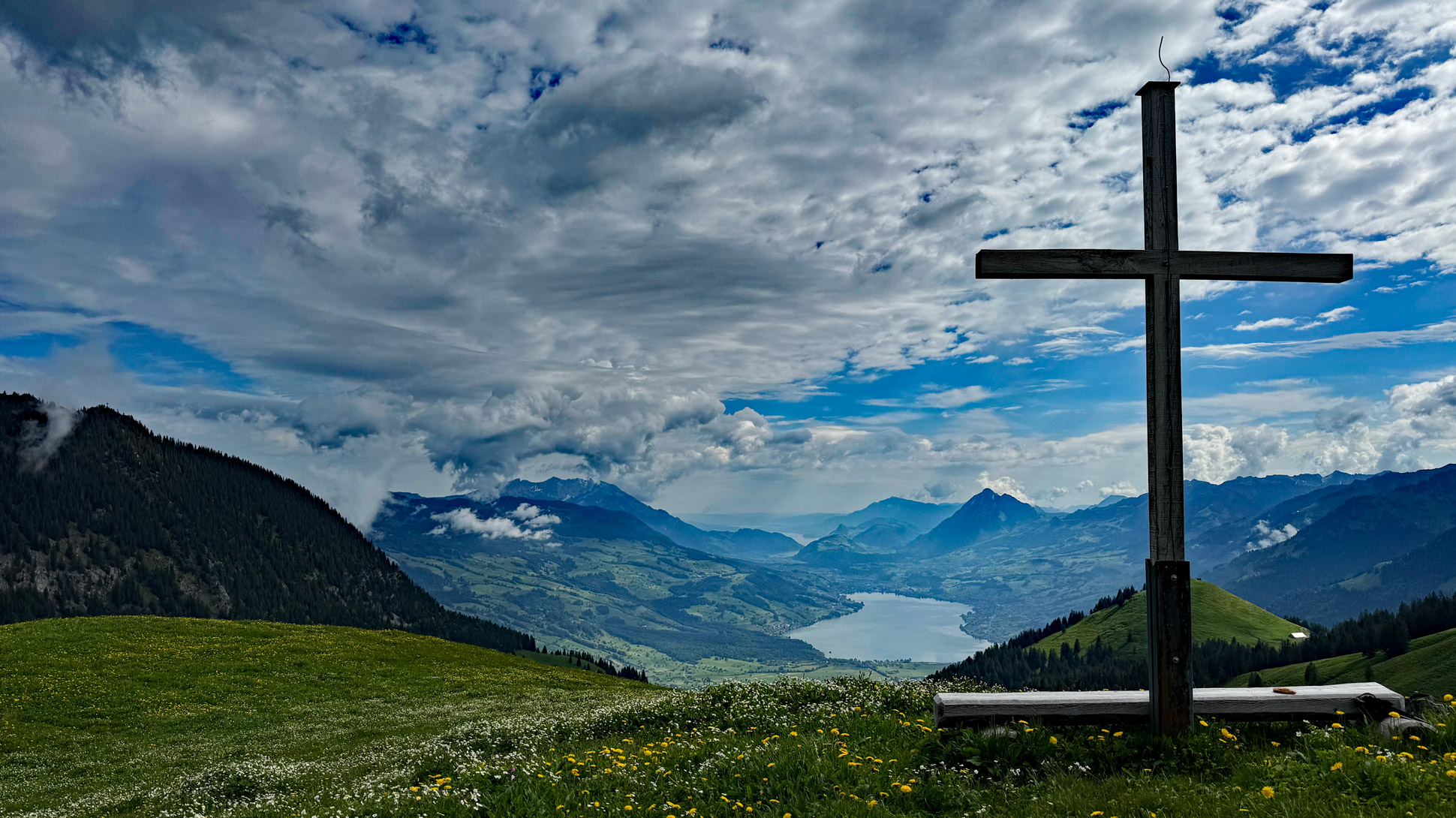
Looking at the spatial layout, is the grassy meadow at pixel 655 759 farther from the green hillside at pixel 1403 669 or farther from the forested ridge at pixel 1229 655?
the green hillside at pixel 1403 669

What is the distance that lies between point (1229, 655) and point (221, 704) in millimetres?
167538

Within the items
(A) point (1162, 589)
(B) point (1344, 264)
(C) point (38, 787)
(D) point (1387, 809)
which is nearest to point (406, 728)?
(C) point (38, 787)

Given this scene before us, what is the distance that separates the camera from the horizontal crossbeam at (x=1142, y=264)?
38.3 feet

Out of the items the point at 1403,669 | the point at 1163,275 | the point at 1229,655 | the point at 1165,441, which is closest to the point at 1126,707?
the point at 1165,441

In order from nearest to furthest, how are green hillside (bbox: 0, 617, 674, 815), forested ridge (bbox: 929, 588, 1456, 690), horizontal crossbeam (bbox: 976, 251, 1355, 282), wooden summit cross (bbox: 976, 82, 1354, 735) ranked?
wooden summit cross (bbox: 976, 82, 1354, 735) → horizontal crossbeam (bbox: 976, 251, 1355, 282) → green hillside (bbox: 0, 617, 674, 815) → forested ridge (bbox: 929, 588, 1456, 690)

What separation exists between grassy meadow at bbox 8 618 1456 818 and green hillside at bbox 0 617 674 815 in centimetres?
18

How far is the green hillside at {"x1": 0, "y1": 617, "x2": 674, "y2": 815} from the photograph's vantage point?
21.2m

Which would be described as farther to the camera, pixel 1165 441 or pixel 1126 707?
pixel 1165 441

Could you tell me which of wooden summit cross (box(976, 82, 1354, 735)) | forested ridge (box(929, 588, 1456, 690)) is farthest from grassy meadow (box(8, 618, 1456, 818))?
forested ridge (box(929, 588, 1456, 690))

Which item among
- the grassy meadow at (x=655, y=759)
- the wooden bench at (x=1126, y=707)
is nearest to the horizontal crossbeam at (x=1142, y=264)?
the wooden bench at (x=1126, y=707)

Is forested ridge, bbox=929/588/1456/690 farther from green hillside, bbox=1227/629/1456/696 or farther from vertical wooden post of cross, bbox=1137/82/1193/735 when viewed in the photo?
vertical wooden post of cross, bbox=1137/82/1193/735

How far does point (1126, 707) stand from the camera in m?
11.1

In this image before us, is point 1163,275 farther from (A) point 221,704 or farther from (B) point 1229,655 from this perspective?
(B) point 1229,655

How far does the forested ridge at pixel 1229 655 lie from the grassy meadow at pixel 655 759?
334 ft
